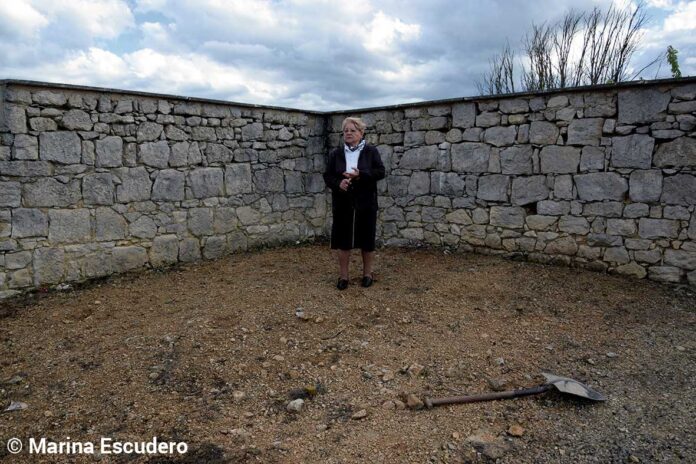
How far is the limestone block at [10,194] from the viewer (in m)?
4.52

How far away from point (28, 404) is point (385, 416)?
7.30 ft

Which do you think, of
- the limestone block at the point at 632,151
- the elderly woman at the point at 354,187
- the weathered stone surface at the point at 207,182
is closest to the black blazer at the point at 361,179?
the elderly woman at the point at 354,187

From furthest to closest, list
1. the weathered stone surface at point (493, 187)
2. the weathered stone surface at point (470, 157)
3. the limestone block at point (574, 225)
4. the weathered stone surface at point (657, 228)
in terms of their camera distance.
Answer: the weathered stone surface at point (470, 157) → the weathered stone surface at point (493, 187) → the limestone block at point (574, 225) → the weathered stone surface at point (657, 228)

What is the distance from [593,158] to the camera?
16.7 ft

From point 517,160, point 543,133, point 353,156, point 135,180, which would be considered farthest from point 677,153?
point 135,180

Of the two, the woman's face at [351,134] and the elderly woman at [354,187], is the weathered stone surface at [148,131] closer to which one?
the elderly woman at [354,187]

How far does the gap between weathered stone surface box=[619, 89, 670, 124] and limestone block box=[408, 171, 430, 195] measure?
2.43m

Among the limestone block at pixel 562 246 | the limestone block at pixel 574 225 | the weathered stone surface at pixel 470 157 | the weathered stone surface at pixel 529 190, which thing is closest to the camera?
the limestone block at pixel 574 225

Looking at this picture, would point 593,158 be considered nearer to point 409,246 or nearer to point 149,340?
point 409,246

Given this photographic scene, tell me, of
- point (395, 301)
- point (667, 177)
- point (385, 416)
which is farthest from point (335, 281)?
point (667, 177)

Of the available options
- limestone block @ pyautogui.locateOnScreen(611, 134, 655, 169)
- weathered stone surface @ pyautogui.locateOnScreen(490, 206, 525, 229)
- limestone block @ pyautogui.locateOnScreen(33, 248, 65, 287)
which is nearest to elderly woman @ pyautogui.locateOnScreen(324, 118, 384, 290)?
weathered stone surface @ pyautogui.locateOnScreen(490, 206, 525, 229)

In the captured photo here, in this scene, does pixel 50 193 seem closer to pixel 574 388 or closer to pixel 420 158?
pixel 420 158

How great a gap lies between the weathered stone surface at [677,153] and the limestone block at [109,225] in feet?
19.4

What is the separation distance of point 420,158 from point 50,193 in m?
4.52
